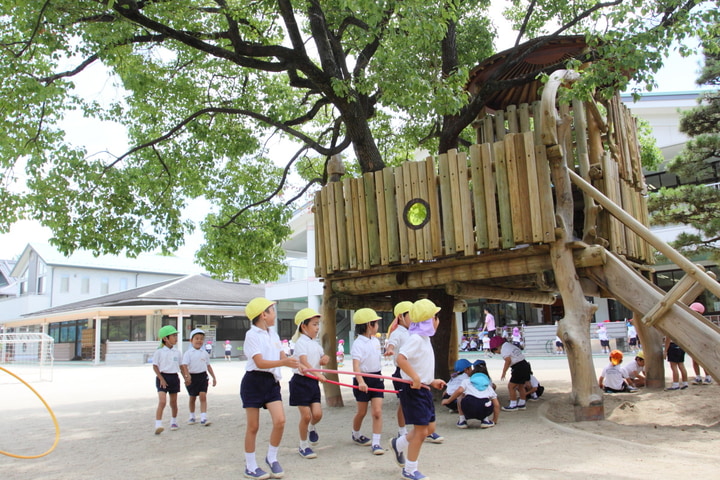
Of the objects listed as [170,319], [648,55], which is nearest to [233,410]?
[648,55]

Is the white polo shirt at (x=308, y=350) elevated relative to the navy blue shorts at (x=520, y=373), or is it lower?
elevated

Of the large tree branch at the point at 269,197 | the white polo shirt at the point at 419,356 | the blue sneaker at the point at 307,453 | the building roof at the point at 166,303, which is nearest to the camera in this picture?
the white polo shirt at the point at 419,356

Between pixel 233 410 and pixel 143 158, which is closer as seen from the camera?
pixel 233 410

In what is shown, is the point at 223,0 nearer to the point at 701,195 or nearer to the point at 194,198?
the point at 194,198

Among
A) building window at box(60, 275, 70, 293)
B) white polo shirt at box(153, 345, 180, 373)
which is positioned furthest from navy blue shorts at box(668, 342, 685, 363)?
building window at box(60, 275, 70, 293)

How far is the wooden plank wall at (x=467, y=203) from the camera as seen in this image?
26.9 feet

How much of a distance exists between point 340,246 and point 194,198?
611 cm

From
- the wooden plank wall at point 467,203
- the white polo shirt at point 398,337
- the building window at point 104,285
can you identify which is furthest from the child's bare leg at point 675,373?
the building window at point 104,285

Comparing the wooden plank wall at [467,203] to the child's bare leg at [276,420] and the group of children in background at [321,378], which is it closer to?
the group of children in background at [321,378]

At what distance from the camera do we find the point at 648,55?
7961 millimetres

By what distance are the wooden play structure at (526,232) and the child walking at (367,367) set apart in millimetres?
2114

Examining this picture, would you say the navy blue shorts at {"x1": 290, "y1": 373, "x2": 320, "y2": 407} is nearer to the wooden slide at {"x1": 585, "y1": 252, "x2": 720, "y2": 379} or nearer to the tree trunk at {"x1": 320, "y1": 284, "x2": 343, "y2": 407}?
the tree trunk at {"x1": 320, "y1": 284, "x2": 343, "y2": 407}

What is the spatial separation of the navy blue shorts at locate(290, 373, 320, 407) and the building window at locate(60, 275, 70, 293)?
44.5 meters

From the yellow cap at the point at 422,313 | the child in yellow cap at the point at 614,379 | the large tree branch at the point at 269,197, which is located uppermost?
the large tree branch at the point at 269,197
